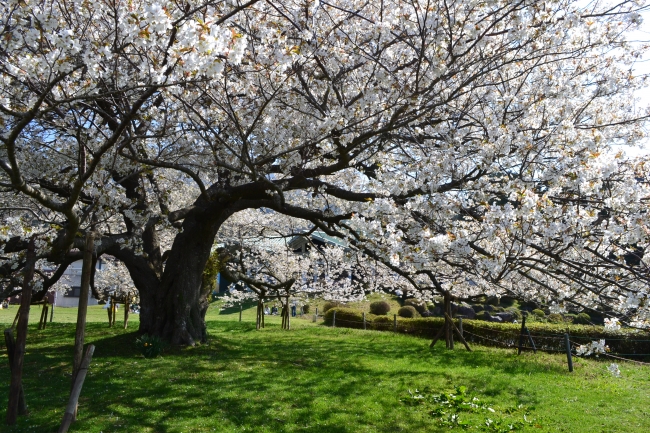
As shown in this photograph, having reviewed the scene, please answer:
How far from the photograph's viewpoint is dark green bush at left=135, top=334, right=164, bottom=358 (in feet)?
33.7

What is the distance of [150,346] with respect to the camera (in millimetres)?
10336

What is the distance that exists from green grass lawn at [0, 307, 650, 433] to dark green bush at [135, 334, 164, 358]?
236mm

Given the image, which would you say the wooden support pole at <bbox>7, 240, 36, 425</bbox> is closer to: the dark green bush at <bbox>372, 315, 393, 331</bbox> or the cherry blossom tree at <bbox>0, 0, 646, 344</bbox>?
the cherry blossom tree at <bbox>0, 0, 646, 344</bbox>

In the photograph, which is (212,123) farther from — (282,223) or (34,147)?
(282,223)

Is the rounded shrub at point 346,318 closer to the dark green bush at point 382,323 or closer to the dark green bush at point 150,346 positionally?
the dark green bush at point 382,323

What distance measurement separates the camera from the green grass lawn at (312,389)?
6641 mm

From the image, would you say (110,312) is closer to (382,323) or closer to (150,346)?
(150,346)

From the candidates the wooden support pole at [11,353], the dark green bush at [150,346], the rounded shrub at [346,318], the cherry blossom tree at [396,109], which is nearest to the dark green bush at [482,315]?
the rounded shrub at [346,318]

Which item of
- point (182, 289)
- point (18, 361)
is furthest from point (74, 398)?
point (182, 289)

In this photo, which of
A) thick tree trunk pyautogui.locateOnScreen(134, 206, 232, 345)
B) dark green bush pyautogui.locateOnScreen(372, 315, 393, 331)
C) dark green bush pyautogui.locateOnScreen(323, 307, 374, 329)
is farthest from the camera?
dark green bush pyautogui.locateOnScreen(323, 307, 374, 329)

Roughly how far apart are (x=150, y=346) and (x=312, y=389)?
13.3ft

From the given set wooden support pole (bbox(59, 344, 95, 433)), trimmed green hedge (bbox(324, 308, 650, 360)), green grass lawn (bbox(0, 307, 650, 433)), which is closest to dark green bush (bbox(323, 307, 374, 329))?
trimmed green hedge (bbox(324, 308, 650, 360))

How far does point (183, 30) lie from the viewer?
4215mm

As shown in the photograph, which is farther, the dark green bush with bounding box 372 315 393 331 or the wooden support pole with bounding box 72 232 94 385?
the dark green bush with bounding box 372 315 393 331
